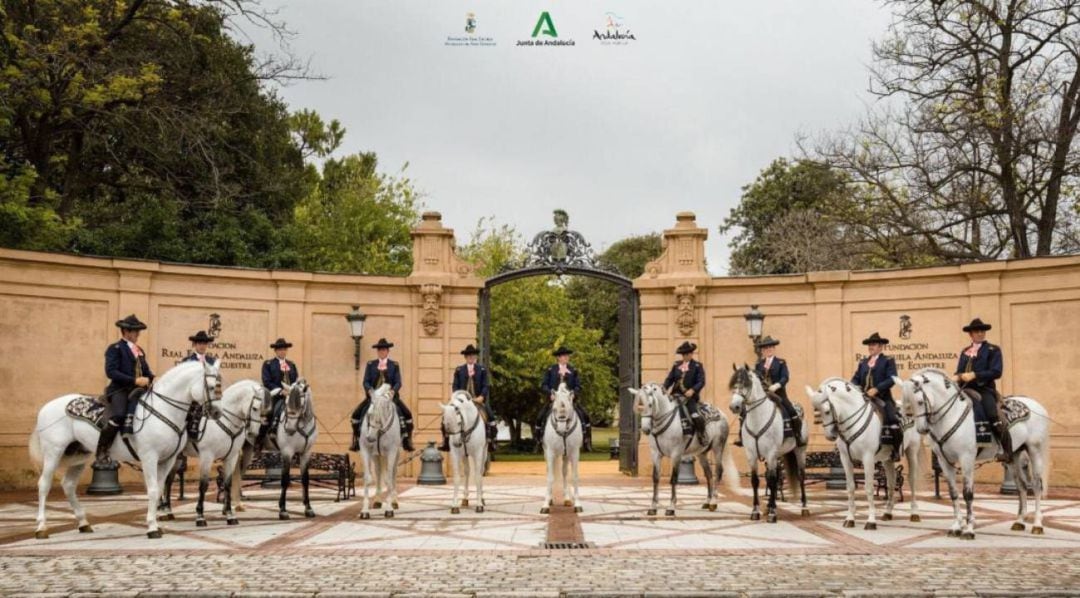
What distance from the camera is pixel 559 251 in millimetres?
20719

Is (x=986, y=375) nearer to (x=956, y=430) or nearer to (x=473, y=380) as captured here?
(x=956, y=430)

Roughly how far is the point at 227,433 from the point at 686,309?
10.8m

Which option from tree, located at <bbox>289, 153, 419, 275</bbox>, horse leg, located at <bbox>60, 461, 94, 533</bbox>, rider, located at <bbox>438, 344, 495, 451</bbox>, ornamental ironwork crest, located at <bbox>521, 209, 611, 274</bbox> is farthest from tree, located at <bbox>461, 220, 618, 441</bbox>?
horse leg, located at <bbox>60, 461, 94, 533</bbox>

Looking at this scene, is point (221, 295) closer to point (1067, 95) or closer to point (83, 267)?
point (83, 267)

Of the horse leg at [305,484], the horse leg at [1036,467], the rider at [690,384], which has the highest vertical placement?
the rider at [690,384]

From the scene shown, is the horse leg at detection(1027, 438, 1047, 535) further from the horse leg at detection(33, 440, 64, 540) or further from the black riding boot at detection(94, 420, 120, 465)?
the horse leg at detection(33, 440, 64, 540)

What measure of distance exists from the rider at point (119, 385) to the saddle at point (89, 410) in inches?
5.1

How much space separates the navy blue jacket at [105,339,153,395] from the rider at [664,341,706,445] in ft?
24.9

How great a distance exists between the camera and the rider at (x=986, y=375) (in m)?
11.7

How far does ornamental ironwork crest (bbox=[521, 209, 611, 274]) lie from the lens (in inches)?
815

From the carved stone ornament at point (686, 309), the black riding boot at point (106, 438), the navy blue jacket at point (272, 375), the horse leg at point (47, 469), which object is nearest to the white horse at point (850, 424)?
the carved stone ornament at point (686, 309)

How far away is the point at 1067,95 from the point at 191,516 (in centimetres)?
2244

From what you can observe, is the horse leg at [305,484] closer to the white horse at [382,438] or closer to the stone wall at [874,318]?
the white horse at [382,438]

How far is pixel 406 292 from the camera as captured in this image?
66.9ft
